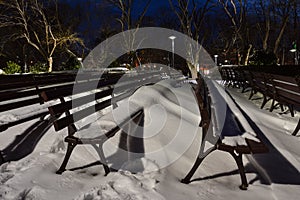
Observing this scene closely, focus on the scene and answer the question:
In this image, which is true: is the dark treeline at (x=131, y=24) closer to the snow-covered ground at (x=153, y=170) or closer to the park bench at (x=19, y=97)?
the park bench at (x=19, y=97)

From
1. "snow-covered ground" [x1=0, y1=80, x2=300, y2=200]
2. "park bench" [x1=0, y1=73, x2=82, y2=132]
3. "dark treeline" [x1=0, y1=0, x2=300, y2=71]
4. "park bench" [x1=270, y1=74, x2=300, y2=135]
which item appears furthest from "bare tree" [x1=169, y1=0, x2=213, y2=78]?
"snow-covered ground" [x1=0, y1=80, x2=300, y2=200]

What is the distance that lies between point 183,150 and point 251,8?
26021mm

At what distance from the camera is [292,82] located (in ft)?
15.8

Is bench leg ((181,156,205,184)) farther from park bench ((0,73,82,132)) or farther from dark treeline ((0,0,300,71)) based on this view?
dark treeline ((0,0,300,71))

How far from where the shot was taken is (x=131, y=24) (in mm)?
26109

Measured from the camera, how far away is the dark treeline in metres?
21.4

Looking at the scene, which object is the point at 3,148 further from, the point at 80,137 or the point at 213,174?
the point at 213,174

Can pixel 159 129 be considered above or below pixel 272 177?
above

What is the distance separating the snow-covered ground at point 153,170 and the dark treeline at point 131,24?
1406cm

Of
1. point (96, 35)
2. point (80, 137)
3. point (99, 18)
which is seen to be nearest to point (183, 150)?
point (80, 137)

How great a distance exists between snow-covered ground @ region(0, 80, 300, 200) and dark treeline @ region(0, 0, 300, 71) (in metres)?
14.1

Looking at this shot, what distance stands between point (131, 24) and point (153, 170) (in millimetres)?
24337

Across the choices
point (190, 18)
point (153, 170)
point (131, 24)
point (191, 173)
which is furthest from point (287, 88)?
point (131, 24)

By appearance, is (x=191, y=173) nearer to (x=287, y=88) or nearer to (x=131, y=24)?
(x=287, y=88)
